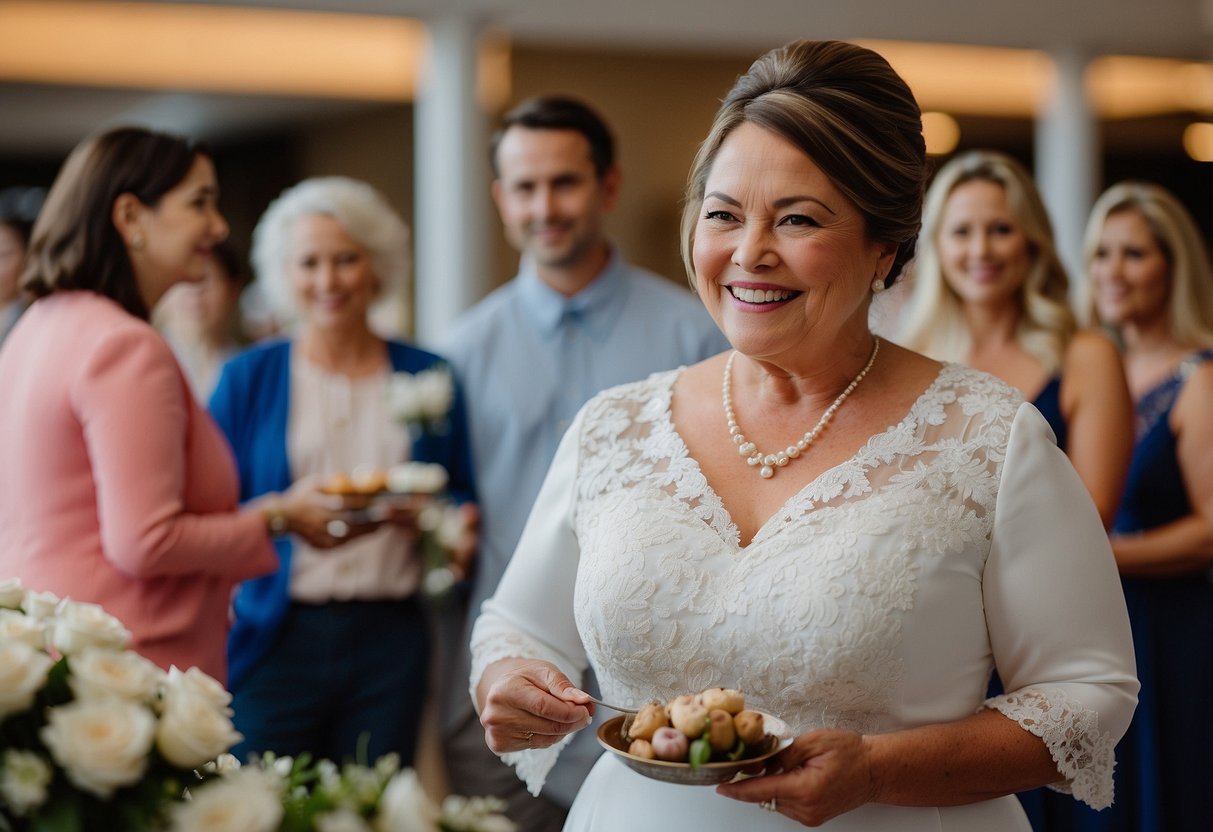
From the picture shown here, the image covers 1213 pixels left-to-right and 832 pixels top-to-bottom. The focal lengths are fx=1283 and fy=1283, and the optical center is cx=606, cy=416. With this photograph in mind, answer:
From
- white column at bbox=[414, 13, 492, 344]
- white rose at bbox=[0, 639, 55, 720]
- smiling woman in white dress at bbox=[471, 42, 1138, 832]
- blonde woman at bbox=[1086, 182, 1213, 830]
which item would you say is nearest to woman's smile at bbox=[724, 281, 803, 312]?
smiling woman in white dress at bbox=[471, 42, 1138, 832]

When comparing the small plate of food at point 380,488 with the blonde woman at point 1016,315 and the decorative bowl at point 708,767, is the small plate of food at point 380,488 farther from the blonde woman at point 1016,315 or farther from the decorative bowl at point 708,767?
the decorative bowl at point 708,767

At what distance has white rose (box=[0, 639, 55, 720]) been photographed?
1189mm

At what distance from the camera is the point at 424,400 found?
3213 mm

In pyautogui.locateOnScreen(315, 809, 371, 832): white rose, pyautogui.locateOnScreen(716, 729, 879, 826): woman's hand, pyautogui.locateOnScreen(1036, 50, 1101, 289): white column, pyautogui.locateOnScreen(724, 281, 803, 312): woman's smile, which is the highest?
pyautogui.locateOnScreen(1036, 50, 1101, 289): white column

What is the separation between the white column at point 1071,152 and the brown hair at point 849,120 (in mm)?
6136

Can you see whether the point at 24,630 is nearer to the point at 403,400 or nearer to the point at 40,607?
the point at 40,607

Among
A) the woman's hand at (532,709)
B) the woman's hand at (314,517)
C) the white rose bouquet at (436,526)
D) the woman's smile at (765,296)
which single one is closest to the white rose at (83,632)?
the woman's hand at (532,709)

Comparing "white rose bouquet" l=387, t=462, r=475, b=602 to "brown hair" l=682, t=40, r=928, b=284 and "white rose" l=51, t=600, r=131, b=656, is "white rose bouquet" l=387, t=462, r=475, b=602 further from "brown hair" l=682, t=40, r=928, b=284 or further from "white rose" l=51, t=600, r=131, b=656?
"white rose" l=51, t=600, r=131, b=656

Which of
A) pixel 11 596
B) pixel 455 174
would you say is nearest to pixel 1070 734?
pixel 11 596

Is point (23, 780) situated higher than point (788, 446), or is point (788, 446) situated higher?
point (788, 446)

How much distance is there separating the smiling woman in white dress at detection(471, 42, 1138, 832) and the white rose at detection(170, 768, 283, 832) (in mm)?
558

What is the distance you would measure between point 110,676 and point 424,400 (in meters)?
1.99

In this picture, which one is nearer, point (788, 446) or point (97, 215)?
point (788, 446)

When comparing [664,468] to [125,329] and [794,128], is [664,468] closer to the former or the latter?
[794,128]
